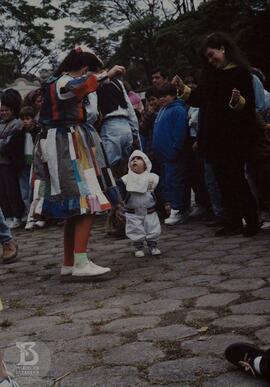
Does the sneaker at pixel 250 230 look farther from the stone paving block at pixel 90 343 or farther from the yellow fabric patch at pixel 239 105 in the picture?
the stone paving block at pixel 90 343

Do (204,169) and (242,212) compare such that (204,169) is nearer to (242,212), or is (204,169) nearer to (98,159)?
(242,212)

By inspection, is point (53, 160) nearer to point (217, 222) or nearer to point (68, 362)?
point (68, 362)

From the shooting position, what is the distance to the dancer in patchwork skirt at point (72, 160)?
14.2ft

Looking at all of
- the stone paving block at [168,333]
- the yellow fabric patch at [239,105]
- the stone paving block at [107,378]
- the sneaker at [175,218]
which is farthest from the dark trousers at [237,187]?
the stone paving block at [107,378]

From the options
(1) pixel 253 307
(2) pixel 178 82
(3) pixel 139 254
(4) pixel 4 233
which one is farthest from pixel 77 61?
(1) pixel 253 307

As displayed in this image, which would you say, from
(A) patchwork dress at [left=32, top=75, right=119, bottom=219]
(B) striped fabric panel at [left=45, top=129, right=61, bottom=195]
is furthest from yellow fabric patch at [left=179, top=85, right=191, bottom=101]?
(B) striped fabric panel at [left=45, top=129, right=61, bottom=195]

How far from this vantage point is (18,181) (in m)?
8.14

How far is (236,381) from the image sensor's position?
2.34 metres

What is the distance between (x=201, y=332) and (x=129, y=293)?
40.0 inches

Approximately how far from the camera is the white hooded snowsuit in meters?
5.12

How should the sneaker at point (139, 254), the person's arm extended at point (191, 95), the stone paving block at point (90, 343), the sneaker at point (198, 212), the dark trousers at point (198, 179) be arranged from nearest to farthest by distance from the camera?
the stone paving block at point (90, 343), the sneaker at point (139, 254), the person's arm extended at point (191, 95), the dark trousers at point (198, 179), the sneaker at point (198, 212)

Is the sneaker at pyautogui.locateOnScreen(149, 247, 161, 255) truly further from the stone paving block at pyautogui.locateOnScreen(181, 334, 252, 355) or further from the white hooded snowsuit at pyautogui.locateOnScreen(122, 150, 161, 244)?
the stone paving block at pyautogui.locateOnScreen(181, 334, 252, 355)

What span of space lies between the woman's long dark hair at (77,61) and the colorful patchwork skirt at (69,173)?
431 mm

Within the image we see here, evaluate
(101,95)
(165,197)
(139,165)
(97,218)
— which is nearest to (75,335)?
(139,165)
